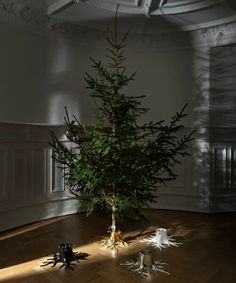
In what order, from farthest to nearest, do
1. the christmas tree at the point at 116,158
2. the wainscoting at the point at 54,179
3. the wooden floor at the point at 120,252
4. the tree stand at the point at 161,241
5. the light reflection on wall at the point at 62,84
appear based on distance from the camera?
the light reflection on wall at the point at 62,84
the wainscoting at the point at 54,179
the tree stand at the point at 161,241
the christmas tree at the point at 116,158
the wooden floor at the point at 120,252

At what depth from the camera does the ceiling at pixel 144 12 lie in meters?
3.40

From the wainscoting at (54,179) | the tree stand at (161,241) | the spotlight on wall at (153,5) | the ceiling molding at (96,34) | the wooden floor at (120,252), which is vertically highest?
the spotlight on wall at (153,5)

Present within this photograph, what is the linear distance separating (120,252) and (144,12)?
294 cm

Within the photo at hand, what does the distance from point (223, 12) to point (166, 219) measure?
2.85 metres

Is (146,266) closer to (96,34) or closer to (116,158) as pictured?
(116,158)

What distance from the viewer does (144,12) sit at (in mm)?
3611

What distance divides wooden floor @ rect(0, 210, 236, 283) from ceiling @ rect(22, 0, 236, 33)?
2747mm

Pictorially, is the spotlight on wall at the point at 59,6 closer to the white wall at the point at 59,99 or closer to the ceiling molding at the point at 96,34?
the ceiling molding at the point at 96,34

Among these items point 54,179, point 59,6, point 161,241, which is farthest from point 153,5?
point 161,241

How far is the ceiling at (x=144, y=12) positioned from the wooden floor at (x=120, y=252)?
275 cm

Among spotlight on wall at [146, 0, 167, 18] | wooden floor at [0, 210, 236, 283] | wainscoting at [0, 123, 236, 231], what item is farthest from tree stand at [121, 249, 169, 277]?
spotlight on wall at [146, 0, 167, 18]

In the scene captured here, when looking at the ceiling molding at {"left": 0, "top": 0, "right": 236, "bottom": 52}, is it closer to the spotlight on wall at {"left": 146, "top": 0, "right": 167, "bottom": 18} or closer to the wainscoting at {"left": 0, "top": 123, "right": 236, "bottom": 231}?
the spotlight on wall at {"left": 146, "top": 0, "right": 167, "bottom": 18}

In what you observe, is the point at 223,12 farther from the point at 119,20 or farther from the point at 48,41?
the point at 48,41

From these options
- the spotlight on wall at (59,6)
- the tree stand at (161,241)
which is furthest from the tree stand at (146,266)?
the spotlight on wall at (59,6)
